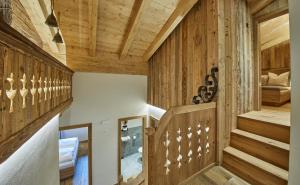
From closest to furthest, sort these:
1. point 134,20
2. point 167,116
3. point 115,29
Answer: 1. point 167,116
2. point 134,20
3. point 115,29

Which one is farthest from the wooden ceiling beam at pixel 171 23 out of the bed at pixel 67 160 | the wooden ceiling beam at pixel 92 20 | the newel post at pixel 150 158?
the bed at pixel 67 160

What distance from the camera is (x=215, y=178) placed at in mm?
1929

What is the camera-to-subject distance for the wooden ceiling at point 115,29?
2994 mm

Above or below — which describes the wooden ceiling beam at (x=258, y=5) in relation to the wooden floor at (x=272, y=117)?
above

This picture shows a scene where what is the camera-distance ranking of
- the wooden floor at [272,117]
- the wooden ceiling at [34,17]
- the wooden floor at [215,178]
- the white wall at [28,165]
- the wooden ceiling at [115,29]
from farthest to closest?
1. the wooden ceiling at [115,29]
2. the wooden ceiling at [34,17]
3. the wooden floor at [272,117]
4. the wooden floor at [215,178]
5. the white wall at [28,165]

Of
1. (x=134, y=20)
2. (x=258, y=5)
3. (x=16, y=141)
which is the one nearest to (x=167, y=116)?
(x=16, y=141)

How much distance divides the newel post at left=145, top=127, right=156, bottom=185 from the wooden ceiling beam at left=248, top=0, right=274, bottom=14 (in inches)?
119

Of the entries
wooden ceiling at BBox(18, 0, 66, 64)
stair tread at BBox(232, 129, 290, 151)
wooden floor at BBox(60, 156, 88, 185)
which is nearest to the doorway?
stair tread at BBox(232, 129, 290, 151)

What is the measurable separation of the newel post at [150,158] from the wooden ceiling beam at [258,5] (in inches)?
119

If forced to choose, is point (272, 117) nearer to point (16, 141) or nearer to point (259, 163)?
point (259, 163)

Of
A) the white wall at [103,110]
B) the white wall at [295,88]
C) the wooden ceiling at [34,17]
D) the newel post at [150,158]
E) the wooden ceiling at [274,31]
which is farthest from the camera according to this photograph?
the white wall at [103,110]

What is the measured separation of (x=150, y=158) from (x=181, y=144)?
49cm

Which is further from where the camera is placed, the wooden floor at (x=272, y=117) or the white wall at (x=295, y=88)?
the wooden floor at (x=272, y=117)

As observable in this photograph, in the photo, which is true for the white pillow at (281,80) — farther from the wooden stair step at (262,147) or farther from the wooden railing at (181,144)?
the wooden railing at (181,144)
